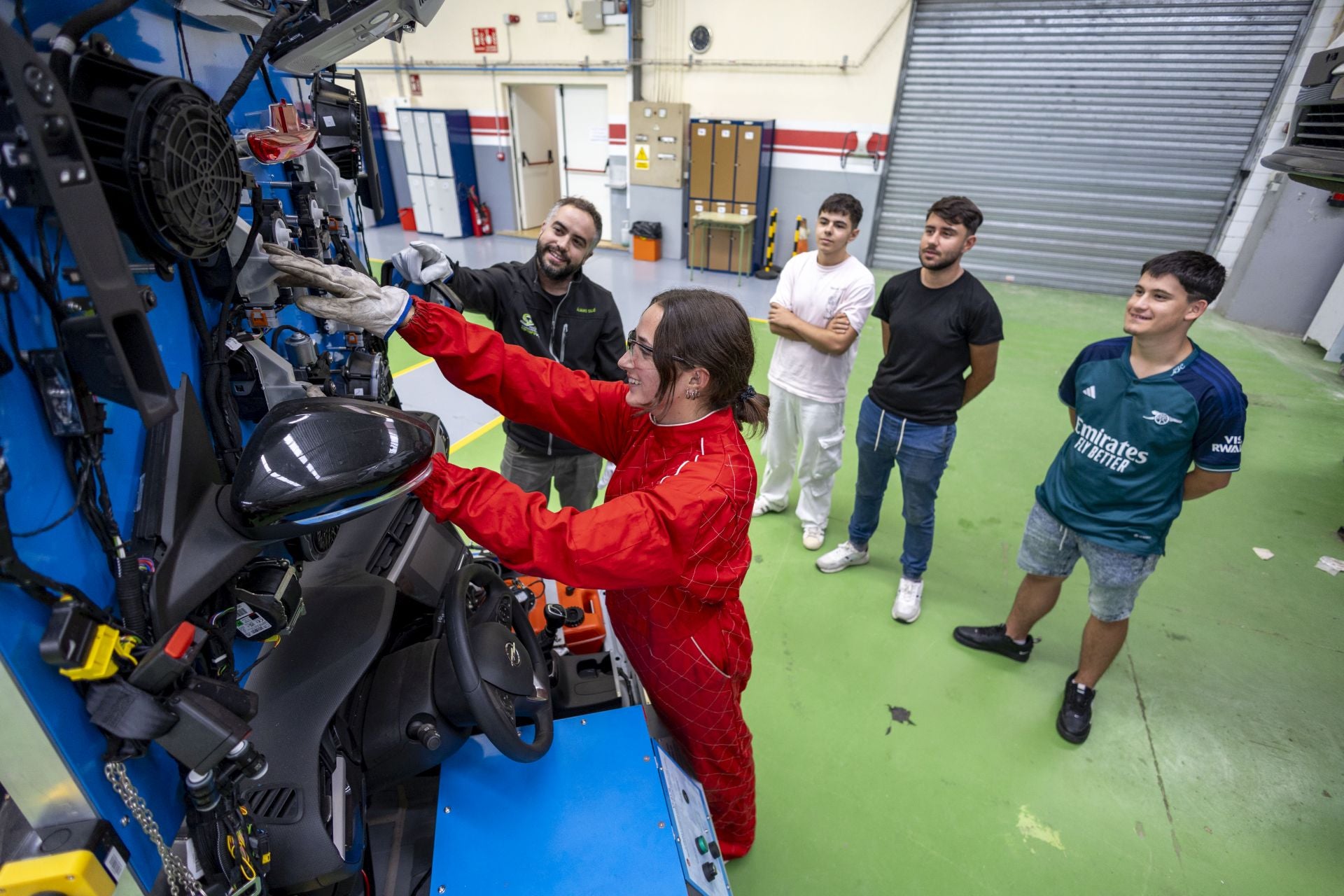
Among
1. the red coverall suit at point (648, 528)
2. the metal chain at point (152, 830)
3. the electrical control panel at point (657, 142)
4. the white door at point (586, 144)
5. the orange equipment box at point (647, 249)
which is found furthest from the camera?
the white door at point (586, 144)

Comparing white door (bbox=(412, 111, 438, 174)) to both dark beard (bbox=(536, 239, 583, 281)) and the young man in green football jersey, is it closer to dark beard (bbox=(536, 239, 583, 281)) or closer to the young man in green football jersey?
dark beard (bbox=(536, 239, 583, 281))

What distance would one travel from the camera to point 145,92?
2.50ft

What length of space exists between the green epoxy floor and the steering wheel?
1.13 m

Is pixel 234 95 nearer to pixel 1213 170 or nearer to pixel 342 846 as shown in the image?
pixel 342 846

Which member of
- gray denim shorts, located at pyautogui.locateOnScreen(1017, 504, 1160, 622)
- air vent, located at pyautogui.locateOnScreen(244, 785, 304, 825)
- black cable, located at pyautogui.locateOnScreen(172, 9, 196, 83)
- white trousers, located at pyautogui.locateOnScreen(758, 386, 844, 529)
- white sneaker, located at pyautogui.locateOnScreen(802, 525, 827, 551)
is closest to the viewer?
black cable, located at pyautogui.locateOnScreen(172, 9, 196, 83)

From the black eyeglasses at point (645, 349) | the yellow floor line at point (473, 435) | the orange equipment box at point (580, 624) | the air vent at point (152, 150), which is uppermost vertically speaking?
the air vent at point (152, 150)

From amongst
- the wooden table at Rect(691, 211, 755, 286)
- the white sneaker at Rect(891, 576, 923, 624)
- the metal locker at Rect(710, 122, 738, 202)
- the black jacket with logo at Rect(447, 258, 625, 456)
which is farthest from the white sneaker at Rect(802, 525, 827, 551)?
the metal locker at Rect(710, 122, 738, 202)

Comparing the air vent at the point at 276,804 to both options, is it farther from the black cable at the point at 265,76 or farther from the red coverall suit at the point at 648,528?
the black cable at the point at 265,76

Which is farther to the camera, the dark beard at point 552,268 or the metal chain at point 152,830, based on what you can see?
the dark beard at point 552,268

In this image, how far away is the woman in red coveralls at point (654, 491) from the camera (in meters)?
1.38

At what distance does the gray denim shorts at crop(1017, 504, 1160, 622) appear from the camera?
2376 millimetres

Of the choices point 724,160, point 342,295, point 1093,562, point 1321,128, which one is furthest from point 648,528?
point 724,160

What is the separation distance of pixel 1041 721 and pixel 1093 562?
723 mm

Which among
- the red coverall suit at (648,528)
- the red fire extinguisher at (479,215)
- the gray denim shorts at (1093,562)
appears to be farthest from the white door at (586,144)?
the red coverall suit at (648,528)
